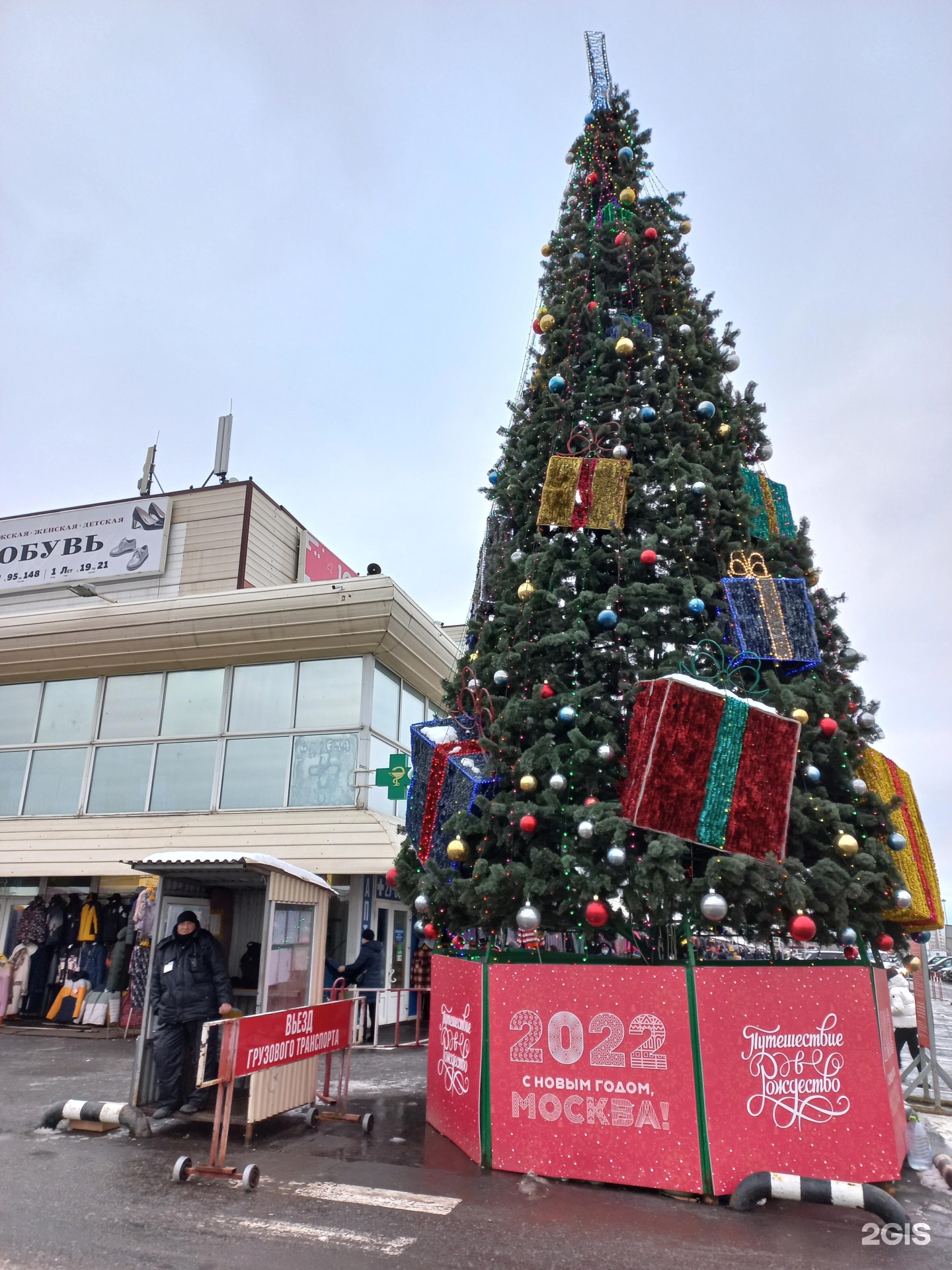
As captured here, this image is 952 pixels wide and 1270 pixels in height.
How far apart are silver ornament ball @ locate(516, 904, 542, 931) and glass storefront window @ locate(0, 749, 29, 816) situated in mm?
13318

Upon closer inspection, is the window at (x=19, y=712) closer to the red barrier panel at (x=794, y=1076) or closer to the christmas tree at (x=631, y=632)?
the christmas tree at (x=631, y=632)

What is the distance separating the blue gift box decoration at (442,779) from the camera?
23.6 feet

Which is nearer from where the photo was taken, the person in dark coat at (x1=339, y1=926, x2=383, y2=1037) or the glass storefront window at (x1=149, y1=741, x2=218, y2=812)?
the person in dark coat at (x1=339, y1=926, x2=383, y2=1037)

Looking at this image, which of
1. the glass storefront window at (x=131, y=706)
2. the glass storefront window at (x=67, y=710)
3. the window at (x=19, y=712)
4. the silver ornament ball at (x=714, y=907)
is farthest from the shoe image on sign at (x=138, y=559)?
the silver ornament ball at (x=714, y=907)

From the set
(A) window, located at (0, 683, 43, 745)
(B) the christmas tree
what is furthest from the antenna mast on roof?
(A) window, located at (0, 683, 43, 745)

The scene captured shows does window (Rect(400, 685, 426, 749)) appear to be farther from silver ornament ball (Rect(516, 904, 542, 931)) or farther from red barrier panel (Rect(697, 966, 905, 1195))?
red barrier panel (Rect(697, 966, 905, 1195))

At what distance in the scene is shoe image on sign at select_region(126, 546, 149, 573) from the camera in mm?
16625

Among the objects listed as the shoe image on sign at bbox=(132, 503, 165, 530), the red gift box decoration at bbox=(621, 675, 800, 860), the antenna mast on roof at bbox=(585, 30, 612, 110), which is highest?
the antenna mast on roof at bbox=(585, 30, 612, 110)

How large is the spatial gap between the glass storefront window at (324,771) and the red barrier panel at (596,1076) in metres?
7.90

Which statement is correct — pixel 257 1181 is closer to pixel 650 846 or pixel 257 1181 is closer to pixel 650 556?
pixel 650 846

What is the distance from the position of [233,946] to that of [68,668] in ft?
29.2

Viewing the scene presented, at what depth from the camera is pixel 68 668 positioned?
15992mm

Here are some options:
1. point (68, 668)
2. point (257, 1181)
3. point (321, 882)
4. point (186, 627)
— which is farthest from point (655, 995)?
point (68, 668)

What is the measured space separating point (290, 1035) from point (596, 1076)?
8.84 ft
